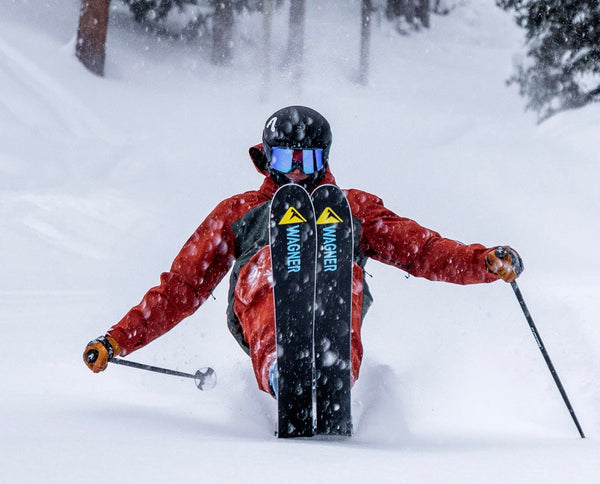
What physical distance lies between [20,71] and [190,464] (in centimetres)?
1440

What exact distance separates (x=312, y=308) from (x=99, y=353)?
84cm

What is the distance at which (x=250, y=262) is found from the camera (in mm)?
2779

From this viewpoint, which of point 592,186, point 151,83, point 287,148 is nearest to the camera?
point 287,148

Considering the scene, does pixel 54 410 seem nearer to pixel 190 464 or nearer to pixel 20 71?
pixel 190 464

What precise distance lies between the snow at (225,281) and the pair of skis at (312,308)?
0.14 m

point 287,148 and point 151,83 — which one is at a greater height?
point 151,83

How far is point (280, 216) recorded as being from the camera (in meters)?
2.53

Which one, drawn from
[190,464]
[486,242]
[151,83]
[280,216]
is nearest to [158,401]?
[280,216]

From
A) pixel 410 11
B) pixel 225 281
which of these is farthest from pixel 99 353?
pixel 410 11

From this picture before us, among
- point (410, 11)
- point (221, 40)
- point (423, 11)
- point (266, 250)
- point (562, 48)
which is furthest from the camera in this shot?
point (423, 11)

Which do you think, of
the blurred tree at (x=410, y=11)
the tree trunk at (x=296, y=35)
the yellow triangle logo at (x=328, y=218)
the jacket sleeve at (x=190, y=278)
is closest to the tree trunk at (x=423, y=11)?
the blurred tree at (x=410, y=11)

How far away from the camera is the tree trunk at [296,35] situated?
2017 centimetres

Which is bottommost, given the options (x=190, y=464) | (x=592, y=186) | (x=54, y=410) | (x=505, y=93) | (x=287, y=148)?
(x=190, y=464)

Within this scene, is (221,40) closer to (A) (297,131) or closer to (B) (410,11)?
(B) (410,11)
